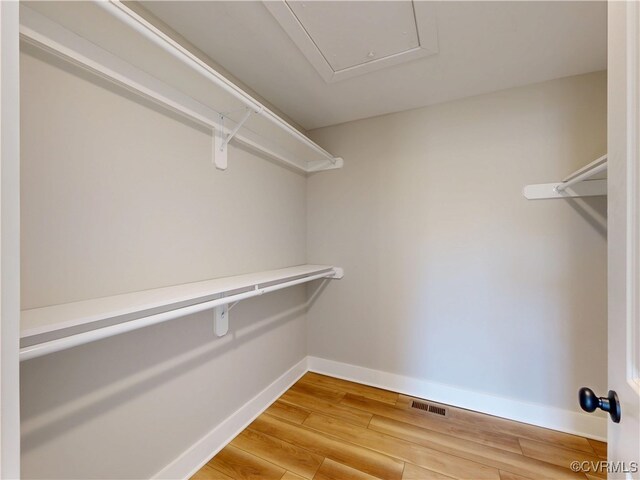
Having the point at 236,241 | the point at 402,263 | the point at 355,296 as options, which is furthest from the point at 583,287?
the point at 236,241

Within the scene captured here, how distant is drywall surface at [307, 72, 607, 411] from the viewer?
5.02ft

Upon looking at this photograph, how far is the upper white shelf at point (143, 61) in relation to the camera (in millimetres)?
738

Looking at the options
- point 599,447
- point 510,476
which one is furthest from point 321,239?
point 599,447

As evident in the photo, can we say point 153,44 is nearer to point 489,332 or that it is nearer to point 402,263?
point 402,263

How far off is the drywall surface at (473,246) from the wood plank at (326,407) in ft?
1.36

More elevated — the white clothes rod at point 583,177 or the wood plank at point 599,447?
the white clothes rod at point 583,177

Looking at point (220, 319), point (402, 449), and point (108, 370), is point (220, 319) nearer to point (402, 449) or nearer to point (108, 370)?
point (108, 370)

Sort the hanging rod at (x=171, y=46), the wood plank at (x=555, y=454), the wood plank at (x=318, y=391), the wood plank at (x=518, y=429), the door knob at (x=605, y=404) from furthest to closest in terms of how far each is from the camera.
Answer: the wood plank at (x=318, y=391) < the wood plank at (x=518, y=429) < the wood plank at (x=555, y=454) < the hanging rod at (x=171, y=46) < the door knob at (x=605, y=404)

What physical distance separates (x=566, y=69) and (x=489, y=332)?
1.67 meters

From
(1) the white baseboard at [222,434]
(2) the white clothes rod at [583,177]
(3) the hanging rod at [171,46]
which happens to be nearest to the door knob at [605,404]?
(2) the white clothes rod at [583,177]

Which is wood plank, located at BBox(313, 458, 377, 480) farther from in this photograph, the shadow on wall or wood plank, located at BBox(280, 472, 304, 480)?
the shadow on wall

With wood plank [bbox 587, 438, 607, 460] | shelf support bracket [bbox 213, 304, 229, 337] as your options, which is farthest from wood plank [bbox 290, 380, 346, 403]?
wood plank [bbox 587, 438, 607, 460]

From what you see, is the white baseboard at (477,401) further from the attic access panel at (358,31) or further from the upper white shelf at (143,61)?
the attic access panel at (358,31)

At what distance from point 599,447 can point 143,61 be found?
2945 millimetres
